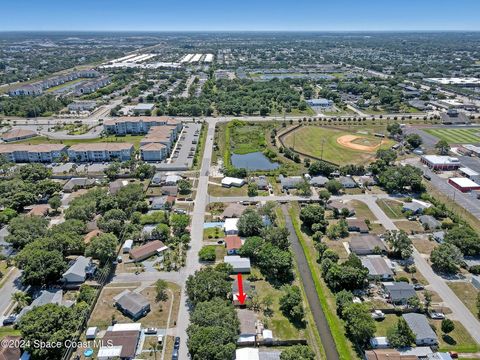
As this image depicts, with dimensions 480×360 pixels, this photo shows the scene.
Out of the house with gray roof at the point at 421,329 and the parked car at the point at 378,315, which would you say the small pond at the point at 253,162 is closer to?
the parked car at the point at 378,315

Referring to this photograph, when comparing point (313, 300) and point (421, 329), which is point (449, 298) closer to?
point (421, 329)

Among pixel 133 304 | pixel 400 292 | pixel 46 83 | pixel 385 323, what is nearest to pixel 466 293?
pixel 400 292

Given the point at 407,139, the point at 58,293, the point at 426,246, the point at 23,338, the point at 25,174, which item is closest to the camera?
the point at 23,338

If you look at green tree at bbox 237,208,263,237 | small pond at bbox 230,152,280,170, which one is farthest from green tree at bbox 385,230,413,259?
small pond at bbox 230,152,280,170

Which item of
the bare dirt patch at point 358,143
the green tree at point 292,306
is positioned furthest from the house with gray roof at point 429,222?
the bare dirt patch at point 358,143

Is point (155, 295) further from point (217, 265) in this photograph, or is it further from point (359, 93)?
point (359, 93)

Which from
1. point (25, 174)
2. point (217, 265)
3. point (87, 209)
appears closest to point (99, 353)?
point (217, 265)

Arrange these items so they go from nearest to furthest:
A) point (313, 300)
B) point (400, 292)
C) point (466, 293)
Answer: point (400, 292) < point (313, 300) < point (466, 293)
